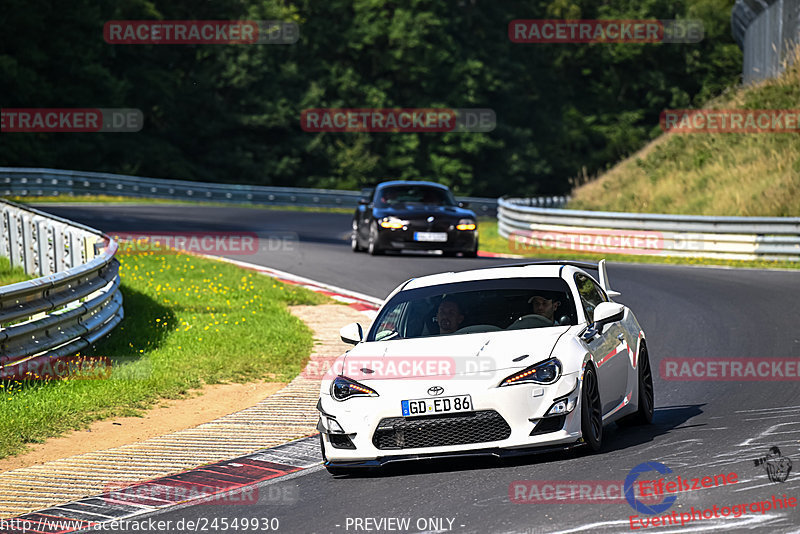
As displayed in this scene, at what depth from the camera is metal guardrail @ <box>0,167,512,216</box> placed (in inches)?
1662

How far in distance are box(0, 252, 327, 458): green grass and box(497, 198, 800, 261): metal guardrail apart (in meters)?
9.04

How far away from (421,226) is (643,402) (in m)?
14.7

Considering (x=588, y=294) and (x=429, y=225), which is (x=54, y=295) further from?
(x=429, y=225)

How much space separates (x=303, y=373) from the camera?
502 inches

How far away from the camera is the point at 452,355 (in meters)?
8.27

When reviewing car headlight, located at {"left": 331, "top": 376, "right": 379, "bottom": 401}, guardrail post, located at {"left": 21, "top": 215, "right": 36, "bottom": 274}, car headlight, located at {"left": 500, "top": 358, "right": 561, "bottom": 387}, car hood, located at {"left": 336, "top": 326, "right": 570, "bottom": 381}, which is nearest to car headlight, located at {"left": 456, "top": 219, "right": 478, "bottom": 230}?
guardrail post, located at {"left": 21, "top": 215, "right": 36, "bottom": 274}

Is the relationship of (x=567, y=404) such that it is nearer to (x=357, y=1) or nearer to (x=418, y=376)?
(x=418, y=376)

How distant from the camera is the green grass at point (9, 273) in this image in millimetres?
18709

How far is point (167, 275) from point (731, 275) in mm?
9324

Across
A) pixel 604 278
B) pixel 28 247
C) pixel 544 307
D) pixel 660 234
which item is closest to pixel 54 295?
pixel 604 278

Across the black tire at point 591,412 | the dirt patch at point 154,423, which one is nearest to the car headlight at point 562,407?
the black tire at point 591,412

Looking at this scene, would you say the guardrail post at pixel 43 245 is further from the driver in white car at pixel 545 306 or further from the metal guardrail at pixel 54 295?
the driver in white car at pixel 545 306

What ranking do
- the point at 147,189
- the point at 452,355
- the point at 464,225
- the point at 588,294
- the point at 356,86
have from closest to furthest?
the point at 452,355 → the point at 588,294 → the point at 464,225 → the point at 147,189 → the point at 356,86

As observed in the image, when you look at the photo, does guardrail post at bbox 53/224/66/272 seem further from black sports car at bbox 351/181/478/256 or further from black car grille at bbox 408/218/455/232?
black car grille at bbox 408/218/455/232
